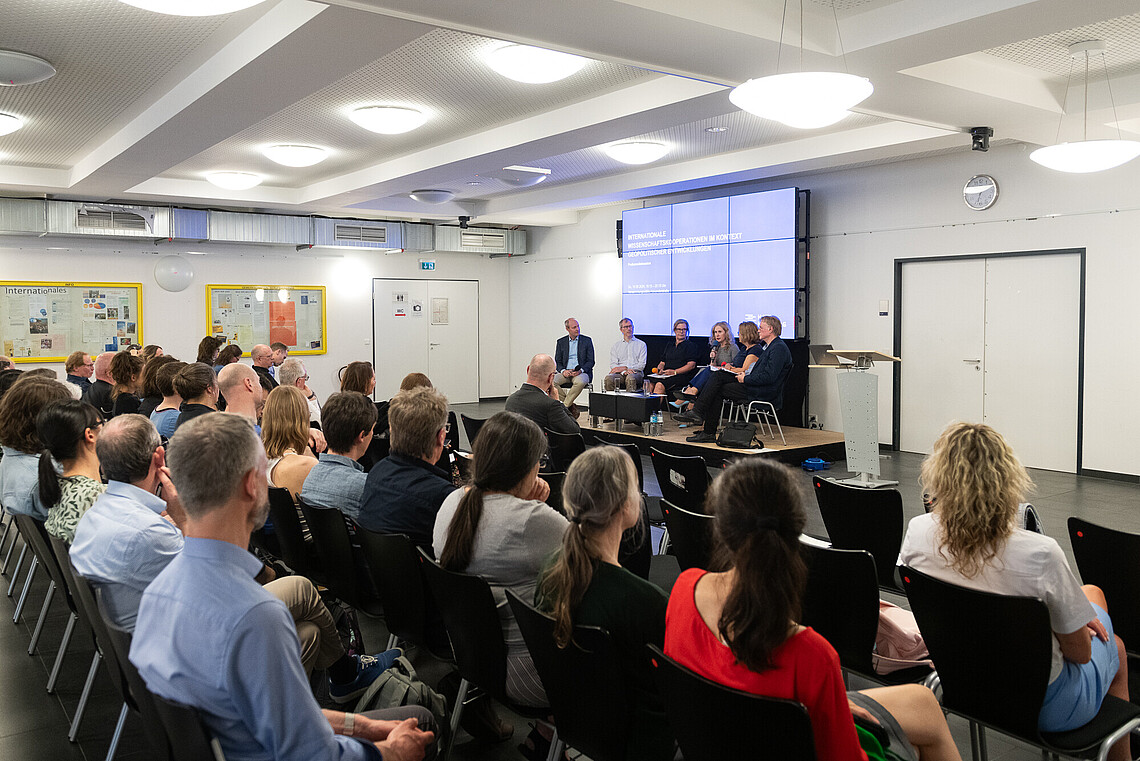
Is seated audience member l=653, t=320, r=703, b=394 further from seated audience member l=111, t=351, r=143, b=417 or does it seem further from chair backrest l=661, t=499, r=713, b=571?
chair backrest l=661, t=499, r=713, b=571

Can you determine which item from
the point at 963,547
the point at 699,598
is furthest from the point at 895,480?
the point at 699,598

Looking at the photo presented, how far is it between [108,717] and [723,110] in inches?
210

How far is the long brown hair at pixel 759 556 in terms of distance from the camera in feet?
5.35

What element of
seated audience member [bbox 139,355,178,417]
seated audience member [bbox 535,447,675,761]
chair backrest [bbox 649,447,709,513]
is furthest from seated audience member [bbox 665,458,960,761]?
seated audience member [bbox 139,355,178,417]

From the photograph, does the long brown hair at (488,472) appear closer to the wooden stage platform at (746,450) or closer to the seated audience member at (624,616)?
the seated audience member at (624,616)

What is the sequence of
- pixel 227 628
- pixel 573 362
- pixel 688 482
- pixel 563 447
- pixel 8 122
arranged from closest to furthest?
1. pixel 227 628
2. pixel 688 482
3. pixel 563 447
4. pixel 8 122
5. pixel 573 362

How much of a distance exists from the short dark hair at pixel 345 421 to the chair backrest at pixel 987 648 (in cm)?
222

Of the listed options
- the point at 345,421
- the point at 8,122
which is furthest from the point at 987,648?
the point at 8,122

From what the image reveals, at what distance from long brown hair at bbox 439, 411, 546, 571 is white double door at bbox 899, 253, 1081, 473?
7.22 metres

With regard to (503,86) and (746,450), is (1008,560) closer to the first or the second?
(503,86)

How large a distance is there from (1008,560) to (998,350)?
6.94m

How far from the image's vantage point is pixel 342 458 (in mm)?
3562

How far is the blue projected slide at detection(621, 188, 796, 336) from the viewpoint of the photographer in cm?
967

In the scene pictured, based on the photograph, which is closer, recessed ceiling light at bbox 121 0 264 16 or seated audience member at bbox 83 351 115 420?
recessed ceiling light at bbox 121 0 264 16
